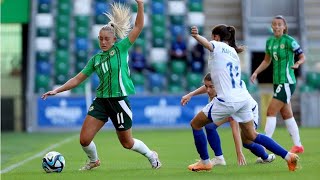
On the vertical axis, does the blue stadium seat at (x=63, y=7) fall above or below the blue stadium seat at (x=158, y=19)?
above

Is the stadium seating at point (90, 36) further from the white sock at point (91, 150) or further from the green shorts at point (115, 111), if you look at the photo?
the green shorts at point (115, 111)

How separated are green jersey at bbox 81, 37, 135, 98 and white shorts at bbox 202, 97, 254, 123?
3.78 ft

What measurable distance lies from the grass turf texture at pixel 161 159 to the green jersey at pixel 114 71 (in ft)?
3.20

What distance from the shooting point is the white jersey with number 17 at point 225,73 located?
10688mm

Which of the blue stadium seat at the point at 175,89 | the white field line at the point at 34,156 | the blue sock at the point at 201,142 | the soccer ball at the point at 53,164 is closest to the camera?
the blue sock at the point at 201,142

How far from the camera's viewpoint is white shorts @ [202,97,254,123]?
35.0ft

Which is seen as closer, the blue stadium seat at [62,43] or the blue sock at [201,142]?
the blue sock at [201,142]

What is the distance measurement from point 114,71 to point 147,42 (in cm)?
1708

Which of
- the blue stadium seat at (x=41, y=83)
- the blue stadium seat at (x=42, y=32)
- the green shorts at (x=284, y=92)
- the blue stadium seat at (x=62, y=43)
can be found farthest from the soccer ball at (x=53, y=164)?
the blue stadium seat at (x=62, y=43)

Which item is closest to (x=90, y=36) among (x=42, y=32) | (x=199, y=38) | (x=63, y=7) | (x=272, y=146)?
(x=63, y=7)

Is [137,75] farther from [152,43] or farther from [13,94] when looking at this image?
[13,94]

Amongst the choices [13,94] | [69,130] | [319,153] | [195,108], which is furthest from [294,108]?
[319,153]

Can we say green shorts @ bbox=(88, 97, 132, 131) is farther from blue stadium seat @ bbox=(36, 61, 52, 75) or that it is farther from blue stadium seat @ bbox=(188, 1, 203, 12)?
blue stadium seat @ bbox=(188, 1, 203, 12)

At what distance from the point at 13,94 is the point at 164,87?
4.41m
